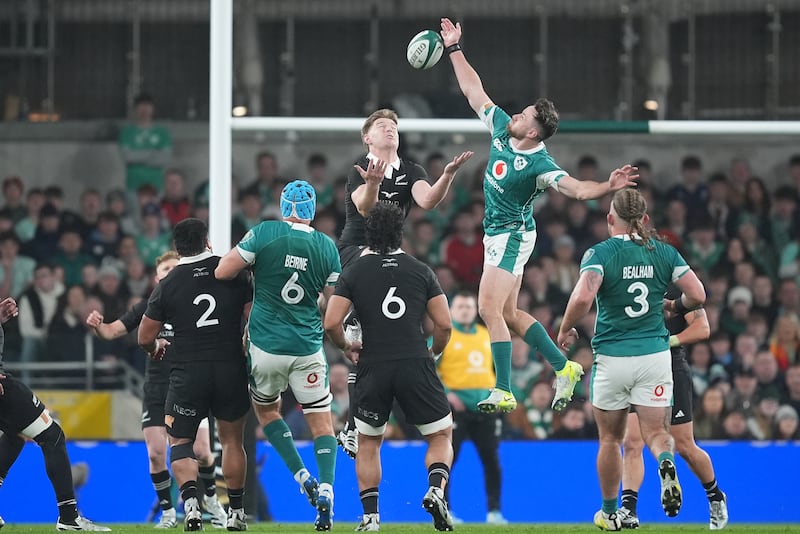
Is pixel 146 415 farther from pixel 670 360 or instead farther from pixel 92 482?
pixel 670 360

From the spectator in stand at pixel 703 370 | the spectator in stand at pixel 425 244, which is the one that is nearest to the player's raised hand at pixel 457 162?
the spectator in stand at pixel 703 370

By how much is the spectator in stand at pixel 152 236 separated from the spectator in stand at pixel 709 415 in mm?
7056

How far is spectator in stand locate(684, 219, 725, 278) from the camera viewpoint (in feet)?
59.1

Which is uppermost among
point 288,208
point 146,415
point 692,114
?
point 692,114

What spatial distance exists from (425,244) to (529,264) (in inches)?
56.6

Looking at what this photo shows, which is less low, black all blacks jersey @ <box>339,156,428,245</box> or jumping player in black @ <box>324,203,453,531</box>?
black all blacks jersey @ <box>339,156,428,245</box>

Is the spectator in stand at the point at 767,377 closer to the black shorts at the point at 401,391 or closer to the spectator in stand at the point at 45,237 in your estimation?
the black shorts at the point at 401,391

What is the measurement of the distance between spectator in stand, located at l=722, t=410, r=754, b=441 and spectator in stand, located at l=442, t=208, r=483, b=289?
3.62m

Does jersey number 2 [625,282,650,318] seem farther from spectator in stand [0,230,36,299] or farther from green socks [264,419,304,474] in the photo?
spectator in stand [0,230,36,299]

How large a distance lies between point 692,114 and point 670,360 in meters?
10.3

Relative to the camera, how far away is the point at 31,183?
1875cm

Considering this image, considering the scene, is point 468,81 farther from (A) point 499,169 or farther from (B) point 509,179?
(B) point 509,179

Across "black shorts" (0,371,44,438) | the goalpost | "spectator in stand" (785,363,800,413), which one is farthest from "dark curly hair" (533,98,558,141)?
"spectator in stand" (785,363,800,413)

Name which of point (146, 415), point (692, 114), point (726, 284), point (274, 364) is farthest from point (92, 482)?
point (692, 114)
